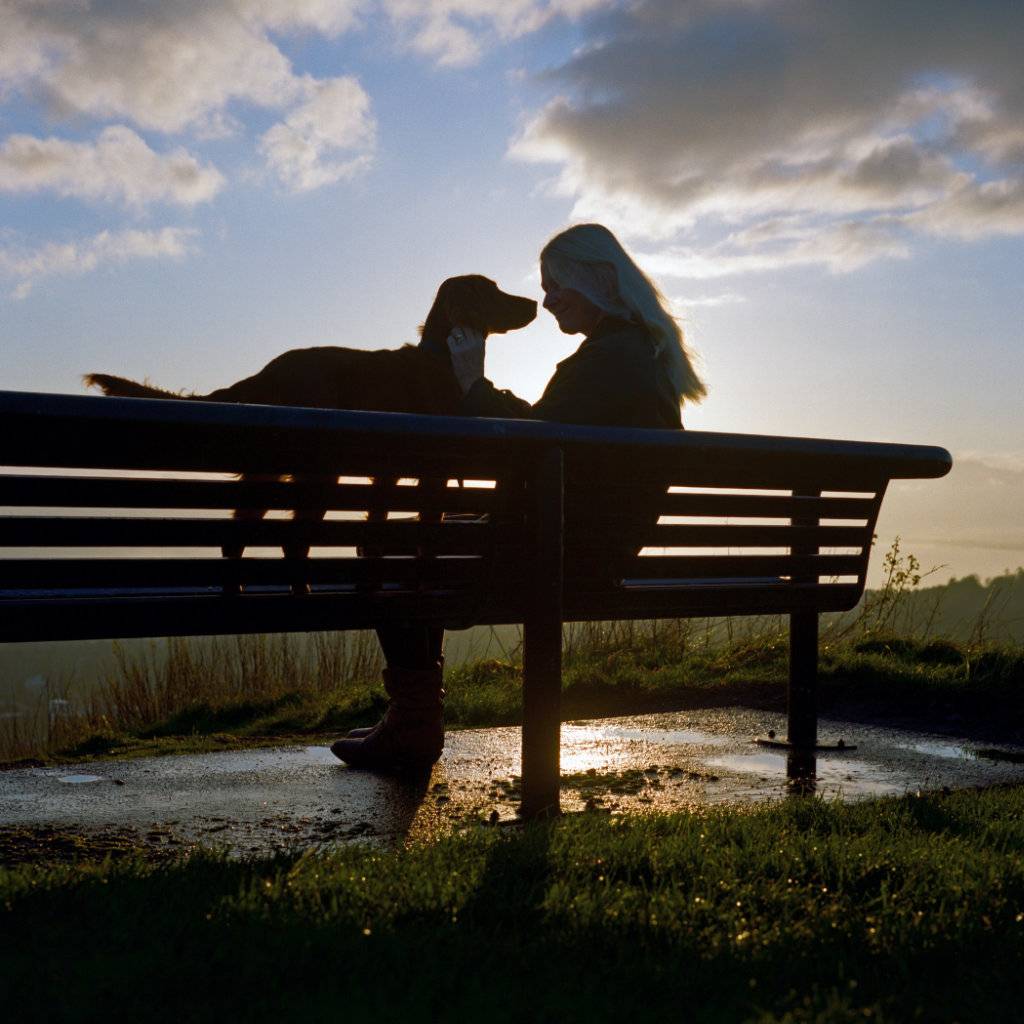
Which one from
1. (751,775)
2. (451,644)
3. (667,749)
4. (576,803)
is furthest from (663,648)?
(576,803)

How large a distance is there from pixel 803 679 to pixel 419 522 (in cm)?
216

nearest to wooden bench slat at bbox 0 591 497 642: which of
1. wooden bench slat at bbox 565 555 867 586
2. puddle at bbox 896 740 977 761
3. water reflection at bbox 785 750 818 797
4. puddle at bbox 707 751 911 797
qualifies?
wooden bench slat at bbox 565 555 867 586

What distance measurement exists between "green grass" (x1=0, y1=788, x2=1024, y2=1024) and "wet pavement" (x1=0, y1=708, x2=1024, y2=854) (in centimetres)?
51

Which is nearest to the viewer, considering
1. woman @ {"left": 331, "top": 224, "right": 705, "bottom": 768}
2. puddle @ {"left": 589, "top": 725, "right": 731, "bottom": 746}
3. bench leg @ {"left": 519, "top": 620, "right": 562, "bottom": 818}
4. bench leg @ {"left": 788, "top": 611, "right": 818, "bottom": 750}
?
bench leg @ {"left": 519, "top": 620, "right": 562, "bottom": 818}

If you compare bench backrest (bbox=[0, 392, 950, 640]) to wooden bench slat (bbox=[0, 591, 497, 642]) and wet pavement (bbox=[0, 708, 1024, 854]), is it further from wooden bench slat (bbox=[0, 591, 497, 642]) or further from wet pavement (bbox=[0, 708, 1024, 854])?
wet pavement (bbox=[0, 708, 1024, 854])

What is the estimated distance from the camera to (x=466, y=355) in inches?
165

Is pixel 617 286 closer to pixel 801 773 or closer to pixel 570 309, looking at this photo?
pixel 570 309

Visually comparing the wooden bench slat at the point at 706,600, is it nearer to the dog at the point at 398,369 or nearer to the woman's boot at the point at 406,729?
the woman's boot at the point at 406,729

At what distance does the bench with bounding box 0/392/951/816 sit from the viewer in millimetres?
2756

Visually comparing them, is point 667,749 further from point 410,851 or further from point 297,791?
point 410,851

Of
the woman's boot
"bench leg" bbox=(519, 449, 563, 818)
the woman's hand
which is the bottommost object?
the woman's boot

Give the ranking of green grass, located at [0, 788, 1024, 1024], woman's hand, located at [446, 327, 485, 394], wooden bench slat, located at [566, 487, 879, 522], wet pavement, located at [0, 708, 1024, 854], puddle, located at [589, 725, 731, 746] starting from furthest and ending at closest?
puddle, located at [589, 725, 731, 746] < woman's hand, located at [446, 327, 485, 394] < wooden bench slat, located at [566, 487, 879, 522] < wet pavement, located at [0, 708, 1024, 854] < green grass, located at [0, 788, 1024, 1024]

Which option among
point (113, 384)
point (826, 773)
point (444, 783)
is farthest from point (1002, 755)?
point (113, 384)

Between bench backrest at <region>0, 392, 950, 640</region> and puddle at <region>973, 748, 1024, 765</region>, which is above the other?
bench backrest at <region>0, 392, 950, 640</region>
